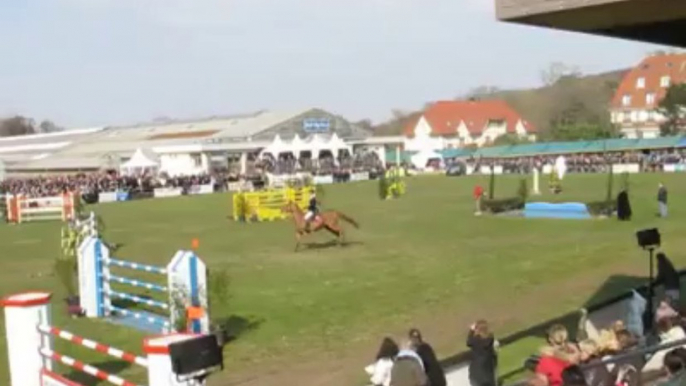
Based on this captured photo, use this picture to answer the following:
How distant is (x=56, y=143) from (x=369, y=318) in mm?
106005

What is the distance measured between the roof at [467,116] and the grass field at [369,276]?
85.3 m

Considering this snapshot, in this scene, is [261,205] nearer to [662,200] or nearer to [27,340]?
[662,200]

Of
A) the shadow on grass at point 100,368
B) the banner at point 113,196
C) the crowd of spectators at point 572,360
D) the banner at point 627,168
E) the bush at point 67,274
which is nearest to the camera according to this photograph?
the crowd of spectators at point 572,360

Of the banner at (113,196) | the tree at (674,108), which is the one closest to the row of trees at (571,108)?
the tree at (674,108)

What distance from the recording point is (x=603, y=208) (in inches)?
1175

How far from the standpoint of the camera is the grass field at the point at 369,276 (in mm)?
12180

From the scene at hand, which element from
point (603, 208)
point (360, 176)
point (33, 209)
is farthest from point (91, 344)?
point (360, 176)

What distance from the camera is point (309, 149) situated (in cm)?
7100

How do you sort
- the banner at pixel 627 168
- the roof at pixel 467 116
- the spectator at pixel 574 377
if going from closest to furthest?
the spectator at pixel 574 377 < the banner at pixel 627 168 < the roof at pixel 467 116

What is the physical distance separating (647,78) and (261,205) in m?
86.9

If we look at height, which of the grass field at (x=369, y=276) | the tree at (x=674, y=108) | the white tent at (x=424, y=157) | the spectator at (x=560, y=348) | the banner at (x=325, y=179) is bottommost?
the grass field at (x=369, y=276)

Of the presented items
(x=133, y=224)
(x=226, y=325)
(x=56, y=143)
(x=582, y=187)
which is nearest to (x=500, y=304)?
(x=226, y=325)

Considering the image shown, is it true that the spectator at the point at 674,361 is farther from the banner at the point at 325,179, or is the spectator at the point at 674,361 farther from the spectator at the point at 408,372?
the banner at the point at 325,179

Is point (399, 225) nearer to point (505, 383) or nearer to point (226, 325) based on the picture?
point (226, 325)
